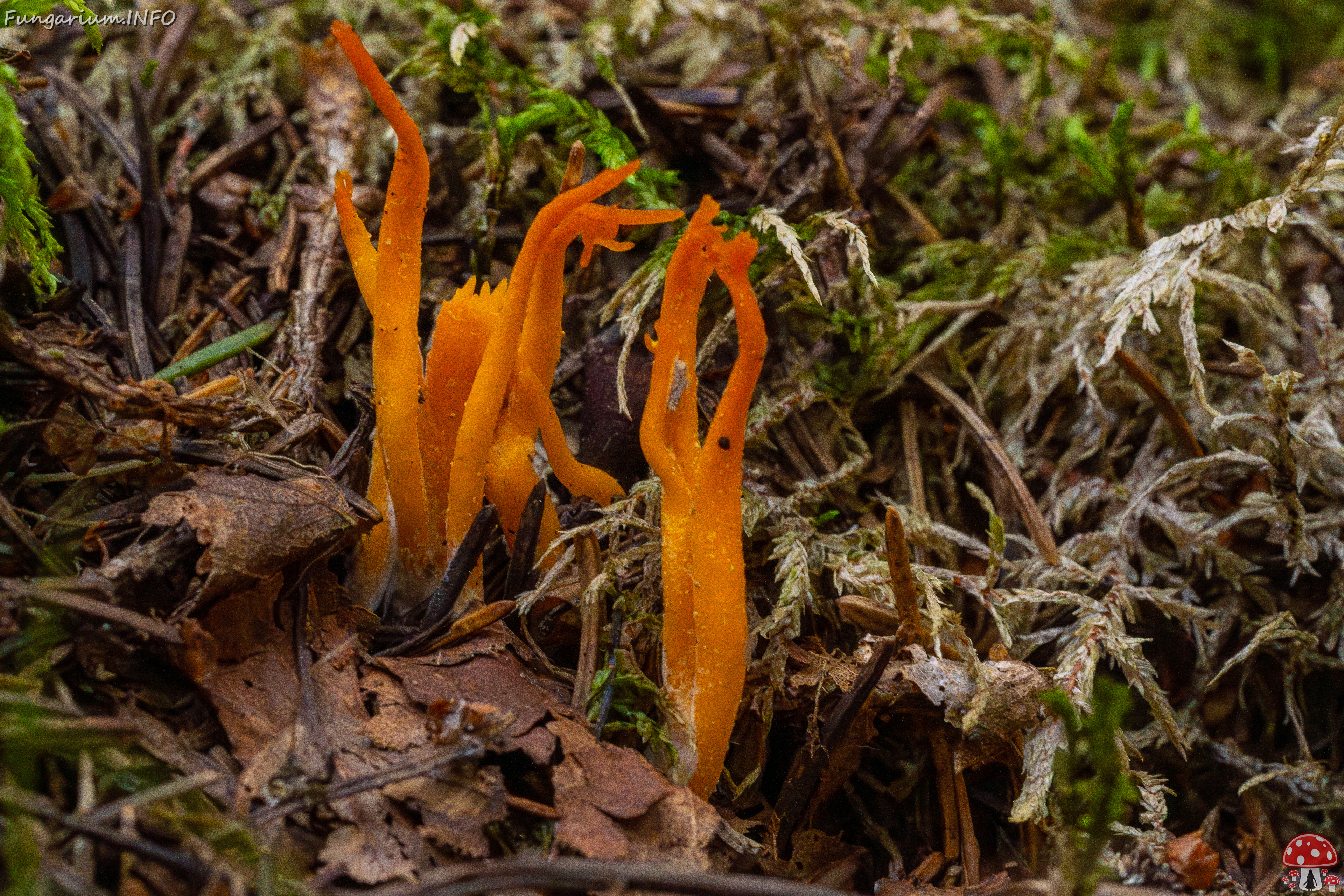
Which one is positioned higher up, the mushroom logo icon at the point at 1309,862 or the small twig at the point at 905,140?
the small twig at the point at 905,140

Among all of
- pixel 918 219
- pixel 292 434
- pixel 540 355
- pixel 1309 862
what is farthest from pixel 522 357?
pixel 1309 862

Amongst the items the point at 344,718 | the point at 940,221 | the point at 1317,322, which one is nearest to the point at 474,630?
the point at 344,718

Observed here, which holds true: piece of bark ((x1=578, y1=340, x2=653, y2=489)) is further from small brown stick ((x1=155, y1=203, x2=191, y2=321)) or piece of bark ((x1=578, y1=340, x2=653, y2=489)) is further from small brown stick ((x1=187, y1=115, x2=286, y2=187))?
small brown stick ((x1=187, y1=115, x2=286, y2=187))

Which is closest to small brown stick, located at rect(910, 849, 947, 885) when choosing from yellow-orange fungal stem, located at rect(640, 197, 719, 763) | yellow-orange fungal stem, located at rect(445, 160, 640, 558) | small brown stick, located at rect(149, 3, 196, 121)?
yellow-orange fungal stem, located at rect(640, 197, 719, 763)

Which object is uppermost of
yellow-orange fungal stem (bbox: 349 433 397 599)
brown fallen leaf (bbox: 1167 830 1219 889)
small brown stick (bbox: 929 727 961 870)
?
yellow-orange fungal stem (bbox: 349 433 397 599)

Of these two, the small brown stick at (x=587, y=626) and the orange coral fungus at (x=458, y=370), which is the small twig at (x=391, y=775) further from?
the orange coral fungus at (x=458, y=370)

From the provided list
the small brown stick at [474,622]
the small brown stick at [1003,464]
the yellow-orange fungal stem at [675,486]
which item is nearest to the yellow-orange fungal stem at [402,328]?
the small brown stick at [474,622]

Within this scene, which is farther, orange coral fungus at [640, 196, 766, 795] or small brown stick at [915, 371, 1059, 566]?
small brown stick at [915, 371, 1059, 566]
